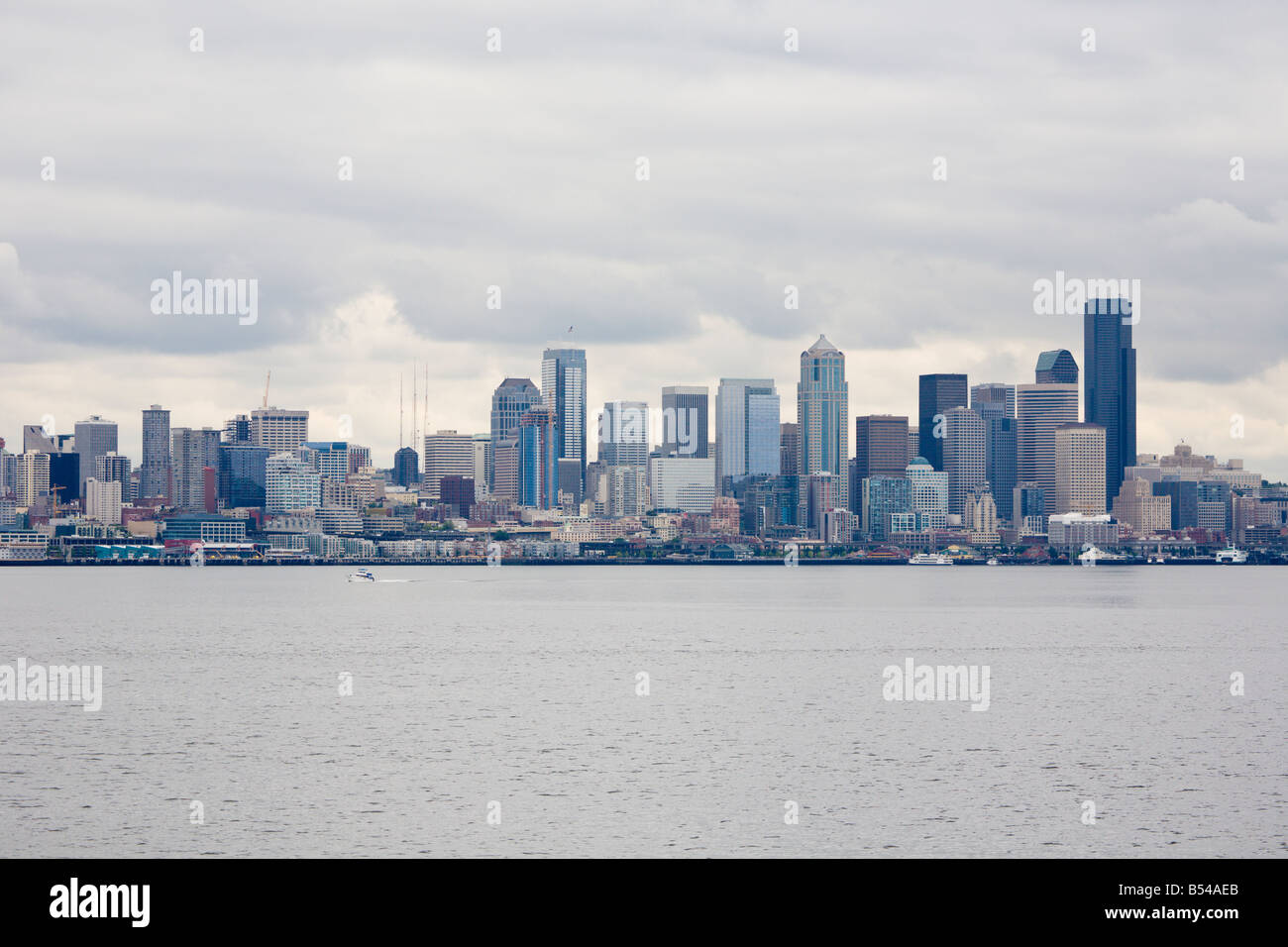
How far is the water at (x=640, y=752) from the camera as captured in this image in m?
45.7

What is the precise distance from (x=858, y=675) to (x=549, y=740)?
37.3 m

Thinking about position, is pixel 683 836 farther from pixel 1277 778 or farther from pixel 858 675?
pixel 858 675

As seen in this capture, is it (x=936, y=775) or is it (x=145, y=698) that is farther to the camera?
(x=145, y=698)

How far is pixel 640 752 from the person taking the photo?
63.5 meters

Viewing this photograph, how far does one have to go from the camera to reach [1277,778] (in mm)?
Result: 56562

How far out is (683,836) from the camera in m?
45.8

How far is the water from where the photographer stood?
45.7 m

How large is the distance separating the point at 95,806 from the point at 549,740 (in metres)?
22.6
